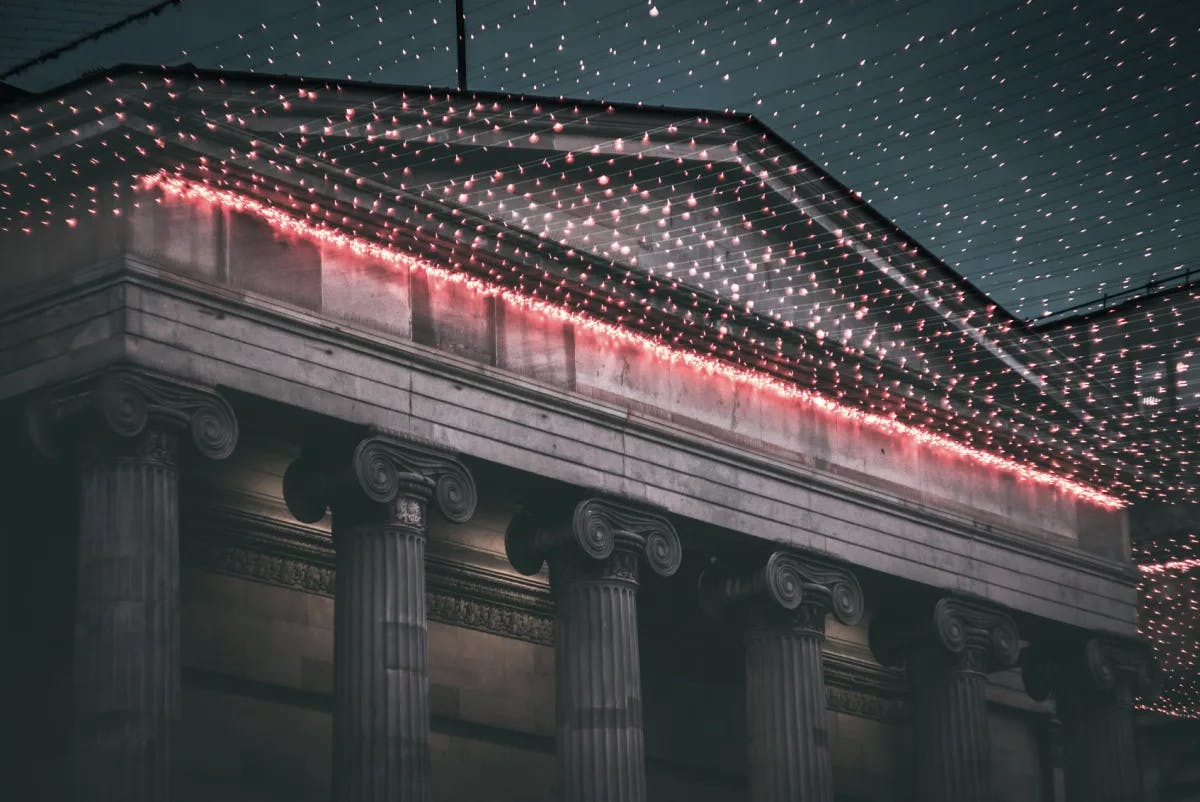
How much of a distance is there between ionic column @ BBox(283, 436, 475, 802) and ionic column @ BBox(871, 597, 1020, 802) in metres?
10.7

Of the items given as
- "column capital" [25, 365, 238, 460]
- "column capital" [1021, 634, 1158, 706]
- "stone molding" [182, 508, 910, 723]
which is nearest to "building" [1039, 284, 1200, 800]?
"column capital" [1021, 634, 1158, 706]

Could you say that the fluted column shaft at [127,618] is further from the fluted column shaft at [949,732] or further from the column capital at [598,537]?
the fluted column shaft at [949,732]

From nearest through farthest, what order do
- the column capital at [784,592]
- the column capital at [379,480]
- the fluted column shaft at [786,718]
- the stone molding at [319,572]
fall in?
the column capital at [379,480]
the stone molding at [319,572]
the fluted column shaft at [786,718]
the column capital at [784,592]

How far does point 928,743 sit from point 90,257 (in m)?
17.1

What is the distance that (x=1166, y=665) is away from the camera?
5241 cm

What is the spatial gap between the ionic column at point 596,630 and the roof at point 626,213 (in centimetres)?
327

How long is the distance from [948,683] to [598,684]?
27.8ft

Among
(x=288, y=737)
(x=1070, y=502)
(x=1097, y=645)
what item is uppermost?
(x=1070, y=502)

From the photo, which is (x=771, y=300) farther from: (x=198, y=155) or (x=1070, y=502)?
(x=198, y=155)

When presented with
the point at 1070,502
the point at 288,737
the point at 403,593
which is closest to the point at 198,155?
the point at 403,593

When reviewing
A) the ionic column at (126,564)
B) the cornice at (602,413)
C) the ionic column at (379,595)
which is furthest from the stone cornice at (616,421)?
the ionic column at (379,595)

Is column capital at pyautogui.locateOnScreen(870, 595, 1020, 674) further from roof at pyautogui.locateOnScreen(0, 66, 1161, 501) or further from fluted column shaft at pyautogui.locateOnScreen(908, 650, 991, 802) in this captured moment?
roof at pyautogui.locateOnScreen(0, 66, 1161, 501)

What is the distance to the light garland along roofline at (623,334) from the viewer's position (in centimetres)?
2978

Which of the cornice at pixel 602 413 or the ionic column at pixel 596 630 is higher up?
the cornice at pixel 602 413
